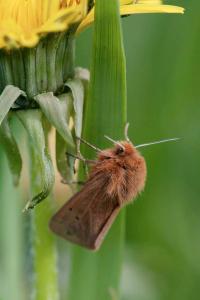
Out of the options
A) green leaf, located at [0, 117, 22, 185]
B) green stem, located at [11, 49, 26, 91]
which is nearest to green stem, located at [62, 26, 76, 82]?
green stem, located at [11, 49, 26, 91]

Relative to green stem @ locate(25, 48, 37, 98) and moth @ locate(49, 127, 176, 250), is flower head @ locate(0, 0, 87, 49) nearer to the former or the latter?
green stem @ locate(25, 48, 37, 98)

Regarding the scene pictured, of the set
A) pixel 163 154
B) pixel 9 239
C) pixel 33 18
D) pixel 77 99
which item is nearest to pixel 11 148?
pixel 77 99

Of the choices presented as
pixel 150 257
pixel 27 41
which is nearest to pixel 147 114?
pixel 150 257

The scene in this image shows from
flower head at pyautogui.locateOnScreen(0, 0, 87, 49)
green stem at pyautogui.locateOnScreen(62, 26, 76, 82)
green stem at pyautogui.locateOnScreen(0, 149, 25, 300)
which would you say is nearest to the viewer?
flower head at pyautogui.locateOnScreen(0, 0, 87, 49)

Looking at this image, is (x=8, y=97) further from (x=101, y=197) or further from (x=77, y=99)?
(x=101, y=197)

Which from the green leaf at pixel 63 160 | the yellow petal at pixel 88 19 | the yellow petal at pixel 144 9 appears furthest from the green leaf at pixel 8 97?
the yellow petal at pixel 144 9
